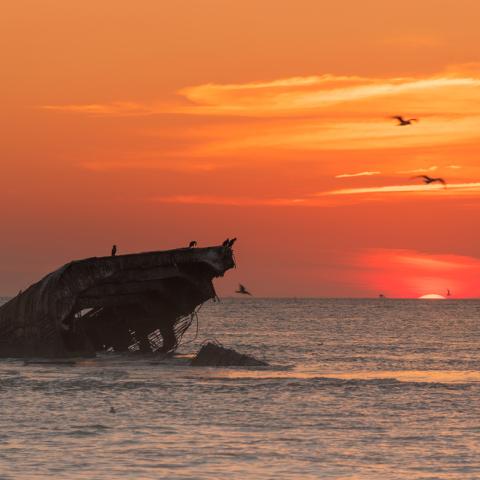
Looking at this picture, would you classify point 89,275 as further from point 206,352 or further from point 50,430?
point 50,430

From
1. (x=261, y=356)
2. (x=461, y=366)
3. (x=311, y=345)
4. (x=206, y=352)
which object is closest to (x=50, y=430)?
(x=206, y=352)

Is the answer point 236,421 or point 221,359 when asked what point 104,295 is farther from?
point 236,421

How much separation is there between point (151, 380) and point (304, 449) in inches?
814

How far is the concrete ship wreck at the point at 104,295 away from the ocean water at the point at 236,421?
1934mm

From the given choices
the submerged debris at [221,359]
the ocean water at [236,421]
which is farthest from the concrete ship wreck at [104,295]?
the submerged debris at [221,359]

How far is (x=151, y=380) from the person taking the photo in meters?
48.5

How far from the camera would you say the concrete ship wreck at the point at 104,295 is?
5747 centimetres

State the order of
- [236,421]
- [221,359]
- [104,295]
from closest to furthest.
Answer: [236,421], [221,359], [104,295]

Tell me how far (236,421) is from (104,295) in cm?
2491

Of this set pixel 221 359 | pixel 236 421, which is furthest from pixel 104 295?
pixel 236 421

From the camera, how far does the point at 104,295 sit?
5838 cm

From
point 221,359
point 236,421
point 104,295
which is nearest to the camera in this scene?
point 236,421

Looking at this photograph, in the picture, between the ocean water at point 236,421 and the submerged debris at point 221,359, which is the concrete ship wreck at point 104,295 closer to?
the ocean water at point 236,421

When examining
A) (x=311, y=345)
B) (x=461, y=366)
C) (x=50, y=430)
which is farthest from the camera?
(x=311, y=345)
